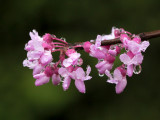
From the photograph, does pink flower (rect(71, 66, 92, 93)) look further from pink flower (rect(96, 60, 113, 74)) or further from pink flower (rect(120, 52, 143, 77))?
pink flower (rect(120, 52, 143, 77))

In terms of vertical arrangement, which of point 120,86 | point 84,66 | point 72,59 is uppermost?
point 84,66

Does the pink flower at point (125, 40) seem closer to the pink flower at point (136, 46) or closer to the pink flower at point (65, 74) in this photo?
the pink flower at point (136, 46)

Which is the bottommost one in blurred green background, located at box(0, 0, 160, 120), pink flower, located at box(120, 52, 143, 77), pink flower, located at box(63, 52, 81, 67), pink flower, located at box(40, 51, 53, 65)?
pink flower, located at box(120, 52, 143, 77)

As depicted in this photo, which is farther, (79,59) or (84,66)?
(84,66)

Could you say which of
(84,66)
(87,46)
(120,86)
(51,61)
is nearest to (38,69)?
(51,61)

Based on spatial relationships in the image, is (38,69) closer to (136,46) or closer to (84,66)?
(136,46)

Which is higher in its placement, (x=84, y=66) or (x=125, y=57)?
(x=84, y=66)

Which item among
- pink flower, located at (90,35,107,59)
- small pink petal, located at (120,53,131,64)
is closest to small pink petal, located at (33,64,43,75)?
pink flower, located at (90,35,107,59)

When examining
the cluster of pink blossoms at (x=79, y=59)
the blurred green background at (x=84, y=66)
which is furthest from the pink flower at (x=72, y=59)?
the blurred green background at (x=84, y=66)
